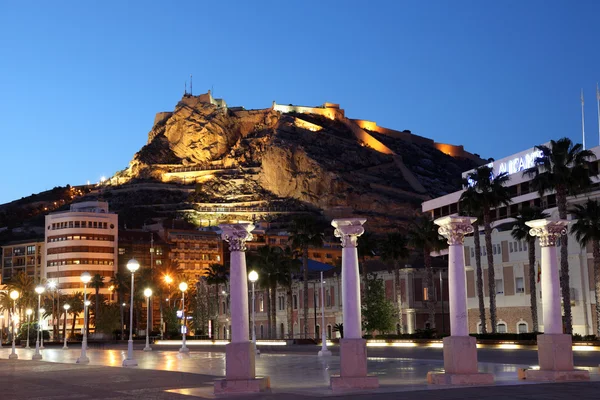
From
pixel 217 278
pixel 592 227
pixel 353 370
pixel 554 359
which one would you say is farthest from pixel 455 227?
pixel 217 278

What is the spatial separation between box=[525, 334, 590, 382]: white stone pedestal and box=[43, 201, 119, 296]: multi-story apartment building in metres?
162

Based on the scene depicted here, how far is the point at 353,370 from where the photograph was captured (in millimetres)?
27938

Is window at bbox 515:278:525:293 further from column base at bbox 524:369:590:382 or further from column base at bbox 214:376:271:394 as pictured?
column base at bbox 214:376:271:394

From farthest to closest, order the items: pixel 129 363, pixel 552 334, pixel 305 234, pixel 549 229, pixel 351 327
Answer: pixel 305 234 → pixel 129 363 → pixel 549 229 → pixel 552 334 → pixel 351 327

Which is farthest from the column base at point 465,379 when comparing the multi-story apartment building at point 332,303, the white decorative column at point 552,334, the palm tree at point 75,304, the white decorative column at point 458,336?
the palm tree at point 75,304

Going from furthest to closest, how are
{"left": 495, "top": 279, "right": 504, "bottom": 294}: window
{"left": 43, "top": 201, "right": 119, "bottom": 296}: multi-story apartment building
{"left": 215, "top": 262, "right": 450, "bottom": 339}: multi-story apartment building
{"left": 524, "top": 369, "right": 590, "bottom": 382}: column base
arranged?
{"left": 43, "top": 201, "right": 119, "bottom": 296}: multi-story apartment building → {"left": 215, "top": 262, "right": 450, "bottom": 339}: multi-story apartment building → {"left": 495, "top": 279, "right": 504, "bottom": 294}: window → {"left": 524, "top": 369, "right": 590, "bottom": 382}: column base

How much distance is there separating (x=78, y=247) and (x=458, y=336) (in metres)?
168

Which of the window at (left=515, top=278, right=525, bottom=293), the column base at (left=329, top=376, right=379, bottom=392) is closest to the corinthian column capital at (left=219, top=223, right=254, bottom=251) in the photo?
the column base at (left=329, top=376, right=379, bottom=392)

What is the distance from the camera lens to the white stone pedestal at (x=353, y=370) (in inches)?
1086

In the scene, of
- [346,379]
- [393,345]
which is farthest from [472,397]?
[393,345]

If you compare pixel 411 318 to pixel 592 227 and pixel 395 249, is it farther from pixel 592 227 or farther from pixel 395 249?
pixel 592 227

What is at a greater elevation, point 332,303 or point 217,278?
point 217,278

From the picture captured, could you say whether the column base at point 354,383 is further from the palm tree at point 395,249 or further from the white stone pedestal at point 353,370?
the palm tree at point 395,249

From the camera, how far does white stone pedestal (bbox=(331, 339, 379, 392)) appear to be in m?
27.6
